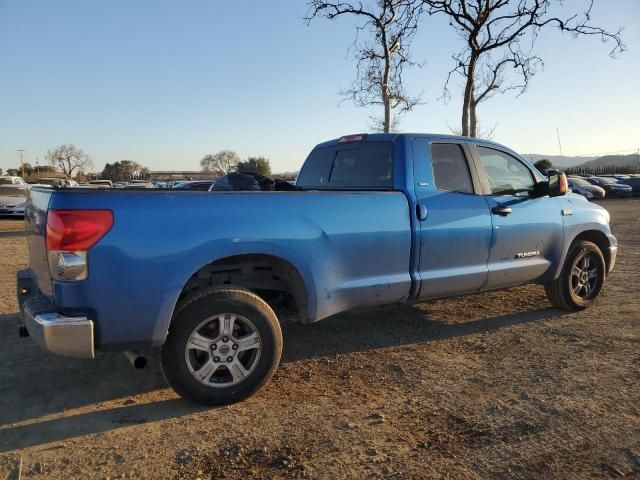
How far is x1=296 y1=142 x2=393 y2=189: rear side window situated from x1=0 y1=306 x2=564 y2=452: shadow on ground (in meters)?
1.48

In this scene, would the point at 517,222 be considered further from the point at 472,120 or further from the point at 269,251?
the point at 472,120

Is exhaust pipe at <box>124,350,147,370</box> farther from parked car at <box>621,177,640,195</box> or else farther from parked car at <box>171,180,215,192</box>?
parked car at <box>621,177,640,195</box>

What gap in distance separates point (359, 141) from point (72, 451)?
11.4ft

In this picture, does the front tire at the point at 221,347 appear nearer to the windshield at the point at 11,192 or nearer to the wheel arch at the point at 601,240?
the wheel arch at the point at 601,240

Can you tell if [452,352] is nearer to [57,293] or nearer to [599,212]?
[599,212]

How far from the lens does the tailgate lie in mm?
3148

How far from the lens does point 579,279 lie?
18.9 feet

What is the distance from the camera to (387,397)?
11.8 feet

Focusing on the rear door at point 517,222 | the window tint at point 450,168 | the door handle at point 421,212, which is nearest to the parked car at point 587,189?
the rear door at point 517,222

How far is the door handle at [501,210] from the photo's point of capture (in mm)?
4809

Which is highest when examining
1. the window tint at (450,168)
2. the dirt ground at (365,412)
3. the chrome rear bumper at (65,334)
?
the window tint at (450,168)

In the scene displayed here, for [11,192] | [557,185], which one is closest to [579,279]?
[557,185]

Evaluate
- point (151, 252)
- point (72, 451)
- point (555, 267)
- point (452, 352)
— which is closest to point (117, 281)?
point (151, 252)

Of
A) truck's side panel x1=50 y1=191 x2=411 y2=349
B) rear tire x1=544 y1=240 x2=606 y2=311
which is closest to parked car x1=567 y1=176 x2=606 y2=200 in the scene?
rear tire x1=544 y1=240 x2=606 y2=311
